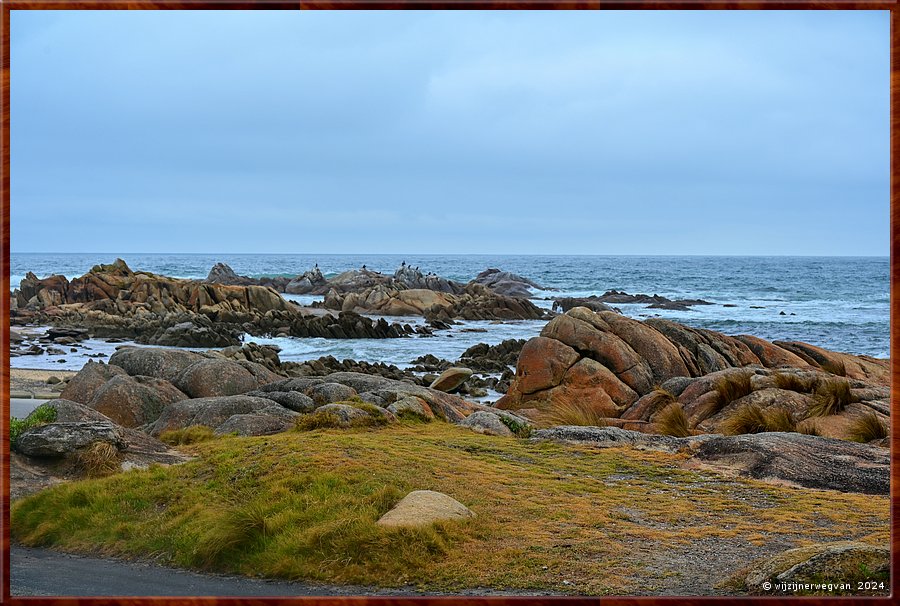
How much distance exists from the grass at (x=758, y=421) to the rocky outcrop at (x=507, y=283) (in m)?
42.2

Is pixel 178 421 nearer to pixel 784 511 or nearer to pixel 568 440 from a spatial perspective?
pixel 568 440

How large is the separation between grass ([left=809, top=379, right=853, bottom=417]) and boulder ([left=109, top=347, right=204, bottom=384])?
42.2 ft

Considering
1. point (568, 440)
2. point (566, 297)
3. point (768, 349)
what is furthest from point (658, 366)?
point (566, 297)

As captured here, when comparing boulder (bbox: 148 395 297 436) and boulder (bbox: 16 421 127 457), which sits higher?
boulder (bbox: 16 421 127 457)

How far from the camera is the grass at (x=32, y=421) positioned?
930 cm

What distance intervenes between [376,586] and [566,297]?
4958 centimetres

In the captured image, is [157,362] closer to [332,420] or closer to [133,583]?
[332,420]

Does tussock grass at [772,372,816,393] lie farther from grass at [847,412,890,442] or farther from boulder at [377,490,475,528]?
boulder at [377,490,475,528]

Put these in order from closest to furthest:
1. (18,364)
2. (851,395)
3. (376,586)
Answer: (376,586), (851,395), (18,364)

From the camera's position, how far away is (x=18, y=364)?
88.0 ft

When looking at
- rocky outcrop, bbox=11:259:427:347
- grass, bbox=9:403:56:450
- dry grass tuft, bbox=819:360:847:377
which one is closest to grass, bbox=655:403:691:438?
dry grass tuft, bbox=819:360:847:377

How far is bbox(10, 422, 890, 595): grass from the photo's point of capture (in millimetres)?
6340

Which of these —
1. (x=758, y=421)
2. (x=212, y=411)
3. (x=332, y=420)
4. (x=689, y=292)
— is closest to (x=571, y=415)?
(x=758, y=421)

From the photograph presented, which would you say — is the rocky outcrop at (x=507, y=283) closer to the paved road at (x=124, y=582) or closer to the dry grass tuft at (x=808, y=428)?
the dry grass tuft at (x=808, y=428)
